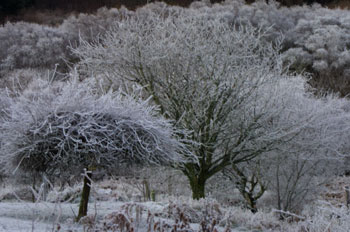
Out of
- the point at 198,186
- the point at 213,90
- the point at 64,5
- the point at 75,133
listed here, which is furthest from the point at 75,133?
the point at 64,5

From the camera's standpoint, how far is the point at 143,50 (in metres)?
11.5

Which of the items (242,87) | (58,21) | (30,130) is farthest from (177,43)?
(58,21)

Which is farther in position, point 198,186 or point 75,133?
point 198,186

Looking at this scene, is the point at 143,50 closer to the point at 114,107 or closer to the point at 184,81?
the point at 184,81

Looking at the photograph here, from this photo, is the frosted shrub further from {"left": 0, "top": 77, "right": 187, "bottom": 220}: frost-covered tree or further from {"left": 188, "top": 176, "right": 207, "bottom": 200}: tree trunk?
{"left": 0, "top": 77, "right": 187, "bottom": 220}: frost-covered tree

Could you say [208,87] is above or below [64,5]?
below

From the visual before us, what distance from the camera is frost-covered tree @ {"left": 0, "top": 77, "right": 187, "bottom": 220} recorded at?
20.7ft

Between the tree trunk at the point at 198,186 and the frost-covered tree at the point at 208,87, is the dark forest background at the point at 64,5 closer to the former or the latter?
the frost-covered tree at the point at 208,87

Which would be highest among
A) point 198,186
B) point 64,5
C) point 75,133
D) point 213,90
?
point 64,5

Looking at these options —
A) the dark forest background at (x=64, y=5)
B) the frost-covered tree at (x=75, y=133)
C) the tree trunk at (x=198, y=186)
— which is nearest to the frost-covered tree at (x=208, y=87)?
the tree trunk at (x=198, y=186)

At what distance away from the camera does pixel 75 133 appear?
21.1 ft

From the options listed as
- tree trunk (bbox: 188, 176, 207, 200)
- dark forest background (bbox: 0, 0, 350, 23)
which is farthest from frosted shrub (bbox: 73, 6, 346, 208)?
dark forest background (bbox: 0, 0, 350, 23)

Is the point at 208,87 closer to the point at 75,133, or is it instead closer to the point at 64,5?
the point at 75,133

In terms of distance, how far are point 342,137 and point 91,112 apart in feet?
31.7
